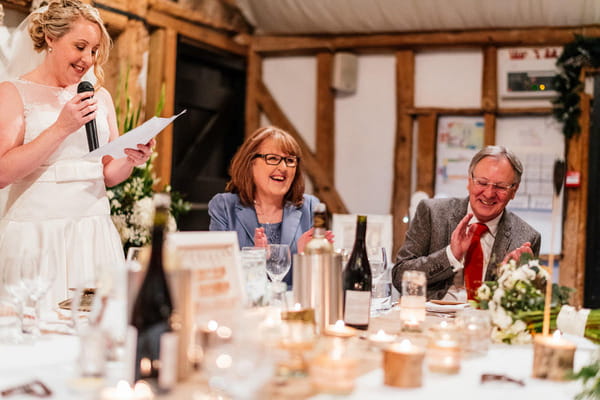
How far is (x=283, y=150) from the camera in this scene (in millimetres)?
2664

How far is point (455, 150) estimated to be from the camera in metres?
5.04

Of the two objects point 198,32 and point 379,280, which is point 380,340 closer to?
point 379,280

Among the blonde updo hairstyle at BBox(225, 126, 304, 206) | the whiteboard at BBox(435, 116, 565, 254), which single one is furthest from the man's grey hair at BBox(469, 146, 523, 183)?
the whiteboard at BBox(435, 116, 565, 254)

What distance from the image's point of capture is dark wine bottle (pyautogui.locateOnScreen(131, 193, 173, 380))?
1130 millimetres

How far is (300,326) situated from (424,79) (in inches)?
163

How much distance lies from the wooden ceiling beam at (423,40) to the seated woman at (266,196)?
8.64 ft

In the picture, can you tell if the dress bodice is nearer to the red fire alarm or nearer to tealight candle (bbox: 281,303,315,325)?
tealight candle (bbox: 281,303,315,325)

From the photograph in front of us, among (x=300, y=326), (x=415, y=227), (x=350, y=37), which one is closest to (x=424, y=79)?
(x=350, y=37)

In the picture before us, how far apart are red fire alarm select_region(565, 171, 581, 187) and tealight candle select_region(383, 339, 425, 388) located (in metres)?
3.89

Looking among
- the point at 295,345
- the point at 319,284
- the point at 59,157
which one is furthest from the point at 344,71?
the point at 295,345

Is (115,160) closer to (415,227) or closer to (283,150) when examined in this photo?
(283,150)

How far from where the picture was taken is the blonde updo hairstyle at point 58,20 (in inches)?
90.4

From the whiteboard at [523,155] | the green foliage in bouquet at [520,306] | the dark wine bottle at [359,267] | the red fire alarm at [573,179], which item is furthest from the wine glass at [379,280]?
the red fire alarm at [573,179]

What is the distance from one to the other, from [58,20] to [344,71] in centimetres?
313
